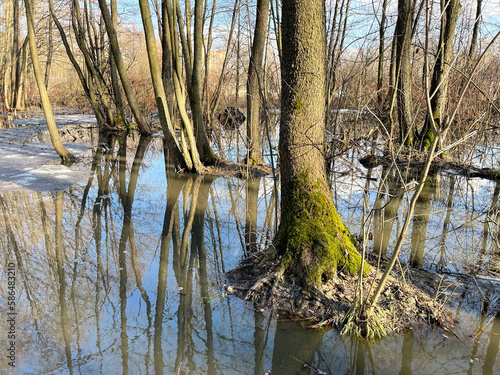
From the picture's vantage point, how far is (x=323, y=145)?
3.77m

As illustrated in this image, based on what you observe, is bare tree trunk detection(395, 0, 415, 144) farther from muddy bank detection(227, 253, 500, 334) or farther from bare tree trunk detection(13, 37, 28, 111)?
bare tree trunk detection(13, 37, 28, 111)

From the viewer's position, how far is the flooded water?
2689 millimetres

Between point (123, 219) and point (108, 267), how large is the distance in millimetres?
1582

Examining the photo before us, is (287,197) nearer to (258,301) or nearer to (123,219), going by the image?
(258,301)

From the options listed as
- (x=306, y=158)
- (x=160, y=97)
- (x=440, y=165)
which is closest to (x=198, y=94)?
(x=160, y=97)

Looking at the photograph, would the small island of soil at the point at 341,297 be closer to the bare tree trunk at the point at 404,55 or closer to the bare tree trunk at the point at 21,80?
the bare tree trunk at the point at 404,55

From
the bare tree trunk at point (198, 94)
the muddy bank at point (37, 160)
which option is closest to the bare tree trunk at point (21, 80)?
the muddy bank at point (37, 160)

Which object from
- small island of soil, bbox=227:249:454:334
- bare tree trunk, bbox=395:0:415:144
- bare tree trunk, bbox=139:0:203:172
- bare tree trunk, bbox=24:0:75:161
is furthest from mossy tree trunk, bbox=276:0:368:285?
bare tree trunk, bbox=395:0:415:144

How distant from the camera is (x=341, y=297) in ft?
10.8

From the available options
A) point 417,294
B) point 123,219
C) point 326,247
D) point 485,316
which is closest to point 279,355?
point 326,247

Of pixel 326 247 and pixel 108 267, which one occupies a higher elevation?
pixel 326 247

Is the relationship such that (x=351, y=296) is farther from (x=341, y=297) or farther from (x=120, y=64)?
(x=120, y=64)

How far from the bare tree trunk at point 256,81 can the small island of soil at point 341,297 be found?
428 centimetres

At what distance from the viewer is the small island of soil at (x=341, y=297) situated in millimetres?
3115
